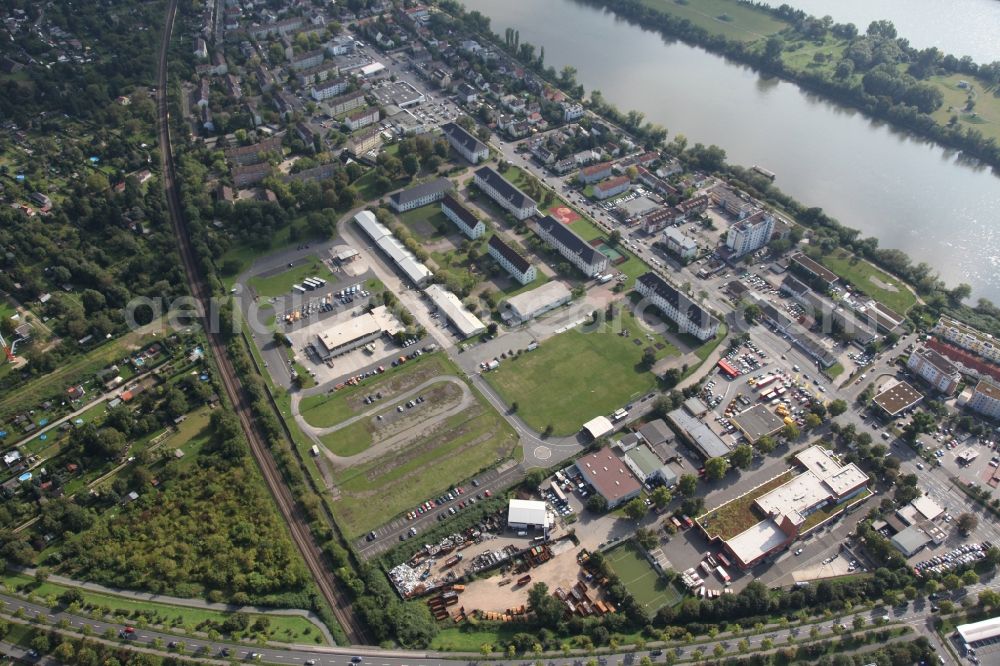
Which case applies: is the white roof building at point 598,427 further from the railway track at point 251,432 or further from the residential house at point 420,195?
the residential house at point 420,195

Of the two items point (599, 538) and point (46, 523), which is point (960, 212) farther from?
point (46, 523)

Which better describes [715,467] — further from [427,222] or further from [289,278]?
[289,278]

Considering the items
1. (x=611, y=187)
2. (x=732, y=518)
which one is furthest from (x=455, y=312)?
(x=732, y=518)

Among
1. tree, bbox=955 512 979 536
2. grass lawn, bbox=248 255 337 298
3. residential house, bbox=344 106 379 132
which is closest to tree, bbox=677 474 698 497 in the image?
tree, bbox=955 512 979 536

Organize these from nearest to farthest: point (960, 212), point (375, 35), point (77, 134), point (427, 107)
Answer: point (960, 212), point (77, 134), point (427, 107), point (375, 35)

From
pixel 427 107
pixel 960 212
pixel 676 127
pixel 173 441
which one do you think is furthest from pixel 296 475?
pixel 960 212

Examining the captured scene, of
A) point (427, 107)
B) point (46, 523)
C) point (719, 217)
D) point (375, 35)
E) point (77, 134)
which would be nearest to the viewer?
point (46, 523)

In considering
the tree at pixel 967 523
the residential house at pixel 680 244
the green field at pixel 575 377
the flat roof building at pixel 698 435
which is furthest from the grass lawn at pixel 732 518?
the residential house at pixel 680 244
